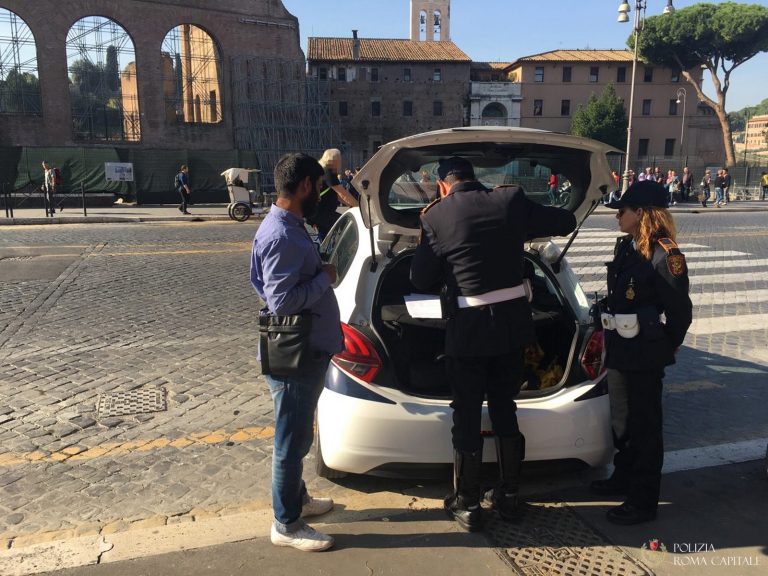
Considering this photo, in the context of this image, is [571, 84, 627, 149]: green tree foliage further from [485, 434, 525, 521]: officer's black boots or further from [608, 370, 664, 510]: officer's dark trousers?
[485, 434, 525, 521]: officer's black boots

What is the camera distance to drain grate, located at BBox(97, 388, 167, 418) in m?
4.45

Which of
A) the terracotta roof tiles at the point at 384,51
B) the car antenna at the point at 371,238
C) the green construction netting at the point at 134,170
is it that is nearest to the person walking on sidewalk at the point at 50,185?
the green construction netting at the point at 134,170

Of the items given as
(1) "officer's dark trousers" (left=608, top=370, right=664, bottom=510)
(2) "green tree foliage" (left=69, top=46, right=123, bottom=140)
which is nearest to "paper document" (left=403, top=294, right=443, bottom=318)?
(1) "officer's dark trousers" (left=608, top=370, right=664, bottom=510)

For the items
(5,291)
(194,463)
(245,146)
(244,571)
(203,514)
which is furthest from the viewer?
(245,146)

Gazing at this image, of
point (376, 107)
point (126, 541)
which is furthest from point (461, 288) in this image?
point (376, 107)

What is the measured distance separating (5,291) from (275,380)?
24.1 feet

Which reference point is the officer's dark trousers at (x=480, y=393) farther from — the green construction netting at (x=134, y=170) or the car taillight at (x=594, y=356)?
the green construction netting at (x=134, y=170)

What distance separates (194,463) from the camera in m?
3.70

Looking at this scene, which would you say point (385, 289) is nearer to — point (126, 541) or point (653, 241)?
point (653, 241)

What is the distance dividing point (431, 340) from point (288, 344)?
5.26 feet

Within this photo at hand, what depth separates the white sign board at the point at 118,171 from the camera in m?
25.4

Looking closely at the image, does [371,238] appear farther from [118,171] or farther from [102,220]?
[118,171]

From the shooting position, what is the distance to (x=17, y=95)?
37.4 metres

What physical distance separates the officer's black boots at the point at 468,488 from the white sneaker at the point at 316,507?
0.67 metres
